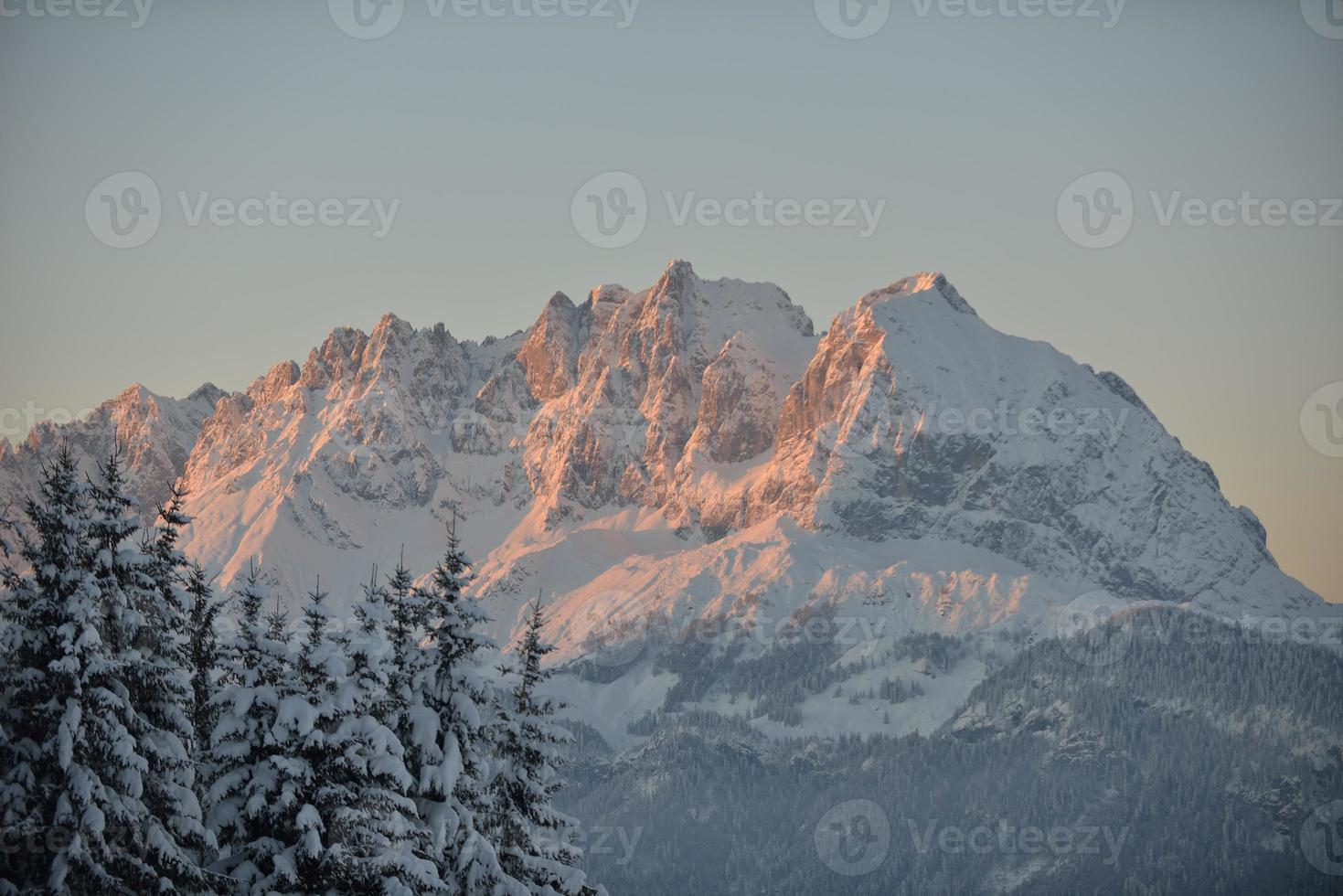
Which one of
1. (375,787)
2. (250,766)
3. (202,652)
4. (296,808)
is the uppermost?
(202,652)

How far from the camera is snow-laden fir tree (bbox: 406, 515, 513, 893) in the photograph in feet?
170

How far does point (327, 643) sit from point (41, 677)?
7.40 metres


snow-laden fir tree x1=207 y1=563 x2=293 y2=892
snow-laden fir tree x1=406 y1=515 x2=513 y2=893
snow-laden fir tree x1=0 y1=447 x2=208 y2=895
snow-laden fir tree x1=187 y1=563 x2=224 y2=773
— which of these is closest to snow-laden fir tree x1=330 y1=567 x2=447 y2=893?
snow-laden fir tree x1=406 y1=515 x2=513 y2=893

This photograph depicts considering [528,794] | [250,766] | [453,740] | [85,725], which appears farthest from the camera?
[528,794]

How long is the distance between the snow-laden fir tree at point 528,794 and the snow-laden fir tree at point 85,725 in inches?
377

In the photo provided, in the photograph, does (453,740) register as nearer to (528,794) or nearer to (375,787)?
(375,787)

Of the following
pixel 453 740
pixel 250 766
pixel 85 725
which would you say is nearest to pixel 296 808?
pixel 250 766

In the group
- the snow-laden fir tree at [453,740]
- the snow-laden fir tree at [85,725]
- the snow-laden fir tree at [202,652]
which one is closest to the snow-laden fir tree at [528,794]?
the snow-laden fir tree at [453,740]

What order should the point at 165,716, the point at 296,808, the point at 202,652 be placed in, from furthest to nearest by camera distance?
the point at 202,652, the point at 296,808, the point at 165,716

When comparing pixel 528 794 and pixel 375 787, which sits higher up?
pixel 375 787

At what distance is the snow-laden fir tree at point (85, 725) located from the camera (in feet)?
148

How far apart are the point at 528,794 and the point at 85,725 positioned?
1315cm

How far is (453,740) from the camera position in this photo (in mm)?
52062

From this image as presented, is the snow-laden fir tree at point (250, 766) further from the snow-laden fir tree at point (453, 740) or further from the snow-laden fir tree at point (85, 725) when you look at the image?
the snow-laden fir tree at point (453, 740)
